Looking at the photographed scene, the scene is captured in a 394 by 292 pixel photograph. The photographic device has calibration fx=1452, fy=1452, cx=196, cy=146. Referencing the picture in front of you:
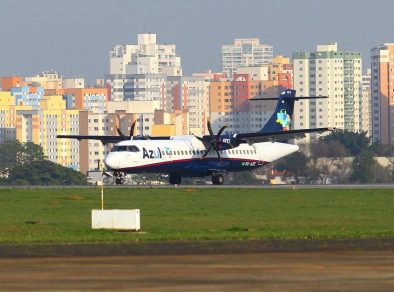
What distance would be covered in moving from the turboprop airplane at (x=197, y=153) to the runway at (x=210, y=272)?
133 ft

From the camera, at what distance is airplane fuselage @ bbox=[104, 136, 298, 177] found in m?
67.8

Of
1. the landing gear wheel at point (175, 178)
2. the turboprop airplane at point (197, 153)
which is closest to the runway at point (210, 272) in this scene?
the turboprop airplane at point (197, 153)

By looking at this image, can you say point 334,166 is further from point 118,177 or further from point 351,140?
point 118,177

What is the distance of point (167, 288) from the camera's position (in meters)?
22.1

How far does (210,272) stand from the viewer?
2423 cm

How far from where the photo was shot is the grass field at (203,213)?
109 ft

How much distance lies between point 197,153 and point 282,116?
9555 mm

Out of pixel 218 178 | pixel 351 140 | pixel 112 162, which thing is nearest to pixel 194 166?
pixel 218 178

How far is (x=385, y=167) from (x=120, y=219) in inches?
3596

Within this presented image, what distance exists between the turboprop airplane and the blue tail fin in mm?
1901

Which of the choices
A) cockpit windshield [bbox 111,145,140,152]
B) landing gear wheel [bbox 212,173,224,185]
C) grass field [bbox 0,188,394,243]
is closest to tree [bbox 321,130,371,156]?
landing gear wheel [bbox 212,173,224,185]

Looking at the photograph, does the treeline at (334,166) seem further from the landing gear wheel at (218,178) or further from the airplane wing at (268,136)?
the landing gear wheel at (218,178)

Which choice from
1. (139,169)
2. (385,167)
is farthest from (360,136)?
(139,169)

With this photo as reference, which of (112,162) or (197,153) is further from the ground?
(197,153)
